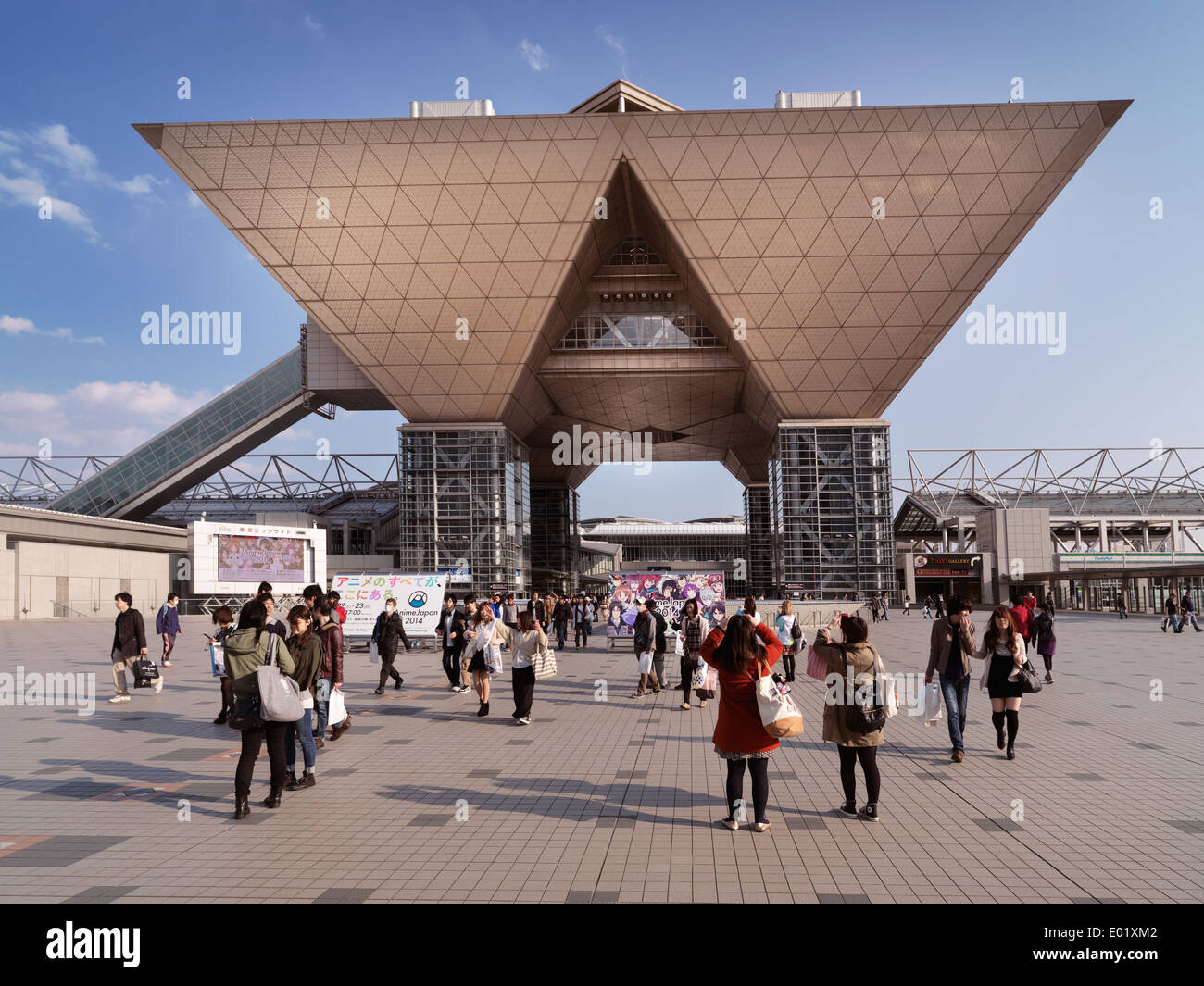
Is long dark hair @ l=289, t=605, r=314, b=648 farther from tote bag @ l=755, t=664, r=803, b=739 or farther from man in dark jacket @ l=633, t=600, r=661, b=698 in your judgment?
man in dark jacket @ l=633, t=600, r=661, b=698

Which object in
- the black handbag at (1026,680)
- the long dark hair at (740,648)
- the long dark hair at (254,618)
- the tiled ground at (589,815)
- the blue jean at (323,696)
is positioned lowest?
the tiled ground at (589,815)

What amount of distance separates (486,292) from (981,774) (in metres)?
34.8

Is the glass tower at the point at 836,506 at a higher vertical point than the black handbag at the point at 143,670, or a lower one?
higher

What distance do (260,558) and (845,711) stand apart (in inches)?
1617

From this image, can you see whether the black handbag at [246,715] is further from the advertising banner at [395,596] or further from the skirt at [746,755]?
the advertising banner at [395,596]

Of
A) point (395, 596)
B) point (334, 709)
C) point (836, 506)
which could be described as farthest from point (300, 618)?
point (836, 506)

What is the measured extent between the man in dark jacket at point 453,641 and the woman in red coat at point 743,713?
32.5ft

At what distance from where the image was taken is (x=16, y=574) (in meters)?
39.0

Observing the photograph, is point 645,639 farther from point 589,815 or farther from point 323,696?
point 589,815

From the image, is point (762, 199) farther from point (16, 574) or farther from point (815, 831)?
point (16, 574)

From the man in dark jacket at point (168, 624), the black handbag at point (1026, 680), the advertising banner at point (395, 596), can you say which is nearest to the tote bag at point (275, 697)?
the black handbag at point (1026, 680)

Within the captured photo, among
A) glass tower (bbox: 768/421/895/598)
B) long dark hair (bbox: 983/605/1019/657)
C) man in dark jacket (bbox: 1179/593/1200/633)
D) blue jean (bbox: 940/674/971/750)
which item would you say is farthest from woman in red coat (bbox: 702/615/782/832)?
glass tower (bbox: 768/421/895/598)

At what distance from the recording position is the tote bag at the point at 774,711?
684 cm
